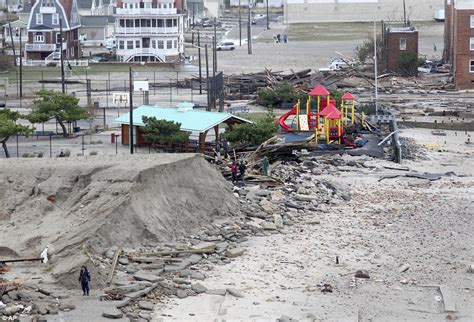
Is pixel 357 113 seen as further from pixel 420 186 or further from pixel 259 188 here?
pixel 259 188

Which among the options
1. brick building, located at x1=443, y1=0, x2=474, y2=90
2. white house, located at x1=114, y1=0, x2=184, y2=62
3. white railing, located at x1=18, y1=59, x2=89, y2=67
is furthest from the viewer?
white house, located at x1=114, y1=0, x2=184, y2=62

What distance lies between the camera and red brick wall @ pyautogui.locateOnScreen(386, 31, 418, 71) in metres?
85.1

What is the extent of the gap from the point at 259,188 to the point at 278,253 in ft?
23.5

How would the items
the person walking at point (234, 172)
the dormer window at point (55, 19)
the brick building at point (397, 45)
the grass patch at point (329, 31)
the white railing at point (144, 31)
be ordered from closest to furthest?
the person walking at point (234, 172), the brick building at point (397, 45), the white railing at point (144, 31), the dormer window at point (55, 19), the grass patch at point (329, 31)

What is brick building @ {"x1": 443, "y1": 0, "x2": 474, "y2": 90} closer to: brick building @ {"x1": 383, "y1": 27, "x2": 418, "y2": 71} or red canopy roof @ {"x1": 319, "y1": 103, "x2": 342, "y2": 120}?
brick building @ {"x1": 383, "y1": 27, "x2": 418, "y2": 71}

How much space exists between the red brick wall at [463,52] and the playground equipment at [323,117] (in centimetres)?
1865

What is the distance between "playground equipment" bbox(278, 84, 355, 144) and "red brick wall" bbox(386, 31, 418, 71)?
26.5 metres

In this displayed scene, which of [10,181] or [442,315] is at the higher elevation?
[10,181]

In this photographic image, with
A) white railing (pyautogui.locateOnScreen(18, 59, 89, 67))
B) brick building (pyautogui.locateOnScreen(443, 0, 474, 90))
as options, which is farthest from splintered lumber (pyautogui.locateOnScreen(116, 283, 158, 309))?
white railing (pyautogui.locateOnScreen(18, 59, 89, 67))

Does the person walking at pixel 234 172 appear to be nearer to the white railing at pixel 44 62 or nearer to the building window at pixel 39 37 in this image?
the white railing at pixel 44 62

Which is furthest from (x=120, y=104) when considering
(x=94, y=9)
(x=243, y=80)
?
(x=94, y=9)

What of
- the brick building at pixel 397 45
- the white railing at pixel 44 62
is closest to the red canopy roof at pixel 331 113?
the brick building at pixel 397 45

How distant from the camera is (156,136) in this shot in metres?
46.9

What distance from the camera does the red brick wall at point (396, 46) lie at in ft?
279
